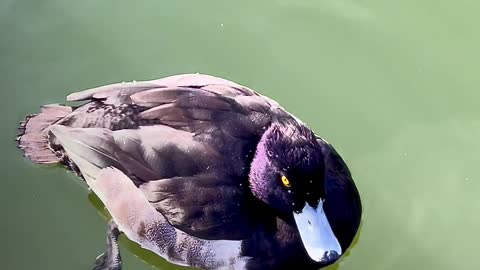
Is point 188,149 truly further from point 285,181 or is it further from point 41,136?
point 41,136

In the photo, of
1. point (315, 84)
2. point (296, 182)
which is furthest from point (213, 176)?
point (315, 84)

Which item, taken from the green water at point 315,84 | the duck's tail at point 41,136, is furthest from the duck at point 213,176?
the green water at point 315,84

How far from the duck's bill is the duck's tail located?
2.70ft

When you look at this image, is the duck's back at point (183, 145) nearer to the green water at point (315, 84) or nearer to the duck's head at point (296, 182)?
the duck's head at point (296, 182)

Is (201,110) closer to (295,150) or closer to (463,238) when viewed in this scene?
(295,150)

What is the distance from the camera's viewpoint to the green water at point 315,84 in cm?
258

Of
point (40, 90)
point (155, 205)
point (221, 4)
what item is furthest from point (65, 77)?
point (155, 205)

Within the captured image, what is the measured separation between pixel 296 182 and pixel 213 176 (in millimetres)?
232

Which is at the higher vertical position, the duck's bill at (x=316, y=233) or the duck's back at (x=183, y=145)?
the duck's back at (x=183, y=145)

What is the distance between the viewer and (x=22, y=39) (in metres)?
3.00

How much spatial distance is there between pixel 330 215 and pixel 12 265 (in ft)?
3.27

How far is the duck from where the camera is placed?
2193 mm

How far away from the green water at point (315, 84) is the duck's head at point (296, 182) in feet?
1.12

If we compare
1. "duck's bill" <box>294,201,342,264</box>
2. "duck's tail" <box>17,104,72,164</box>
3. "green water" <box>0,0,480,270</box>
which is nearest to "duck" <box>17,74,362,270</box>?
"duck's bill" <box>294,201,342,264</box>
